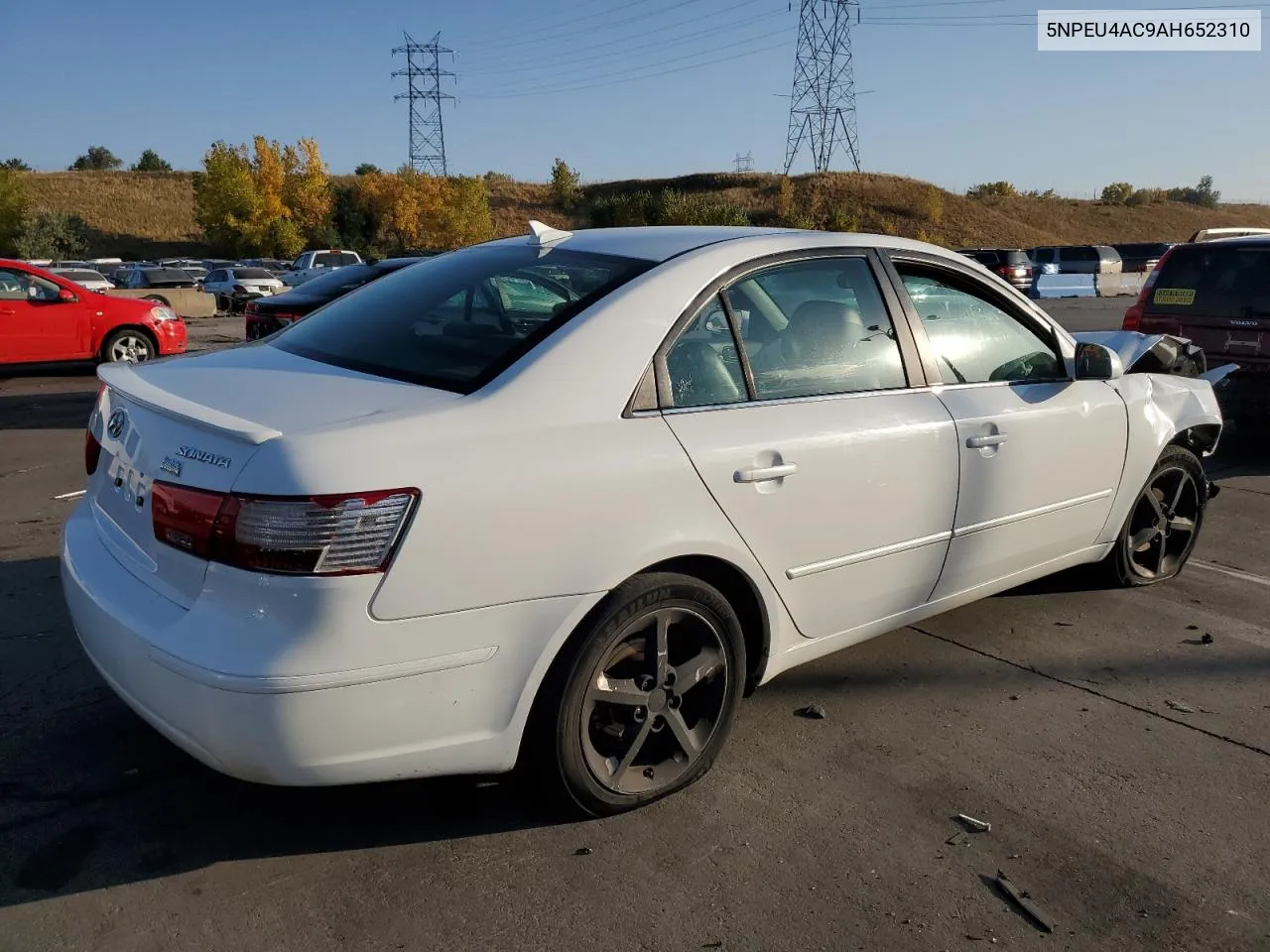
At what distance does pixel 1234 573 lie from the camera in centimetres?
543

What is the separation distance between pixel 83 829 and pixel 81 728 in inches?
25.1

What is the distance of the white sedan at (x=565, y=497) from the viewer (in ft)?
7.89

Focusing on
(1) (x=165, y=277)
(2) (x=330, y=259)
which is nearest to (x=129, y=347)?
(1) (x=165, y=277)

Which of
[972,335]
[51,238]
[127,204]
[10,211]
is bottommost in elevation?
[972,335]

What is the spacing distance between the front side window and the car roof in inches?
5.4

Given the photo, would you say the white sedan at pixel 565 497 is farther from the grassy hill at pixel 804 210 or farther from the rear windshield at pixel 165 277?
the grassy hill at pixel 804 210

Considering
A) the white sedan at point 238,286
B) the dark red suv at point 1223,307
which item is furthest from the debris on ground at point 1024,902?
the white sedan at point 238,286

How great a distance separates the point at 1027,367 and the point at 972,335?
328 mm

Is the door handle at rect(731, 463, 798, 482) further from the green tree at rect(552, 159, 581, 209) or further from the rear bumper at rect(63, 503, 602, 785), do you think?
the green tree at rect(552, 159, 581, 209)

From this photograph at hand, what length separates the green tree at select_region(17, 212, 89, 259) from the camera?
60.0 m

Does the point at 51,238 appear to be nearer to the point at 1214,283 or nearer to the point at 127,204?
the point at 127,204

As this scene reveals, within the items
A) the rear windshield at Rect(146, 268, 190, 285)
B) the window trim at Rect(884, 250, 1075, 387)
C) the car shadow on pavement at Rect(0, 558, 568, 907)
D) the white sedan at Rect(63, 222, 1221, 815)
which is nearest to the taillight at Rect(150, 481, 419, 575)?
the white sedan at Rect(63, 222, 1221, 815)

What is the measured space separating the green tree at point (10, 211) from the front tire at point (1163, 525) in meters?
68.9

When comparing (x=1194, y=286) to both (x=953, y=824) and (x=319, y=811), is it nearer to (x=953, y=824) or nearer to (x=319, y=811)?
(x=953, y=824)
